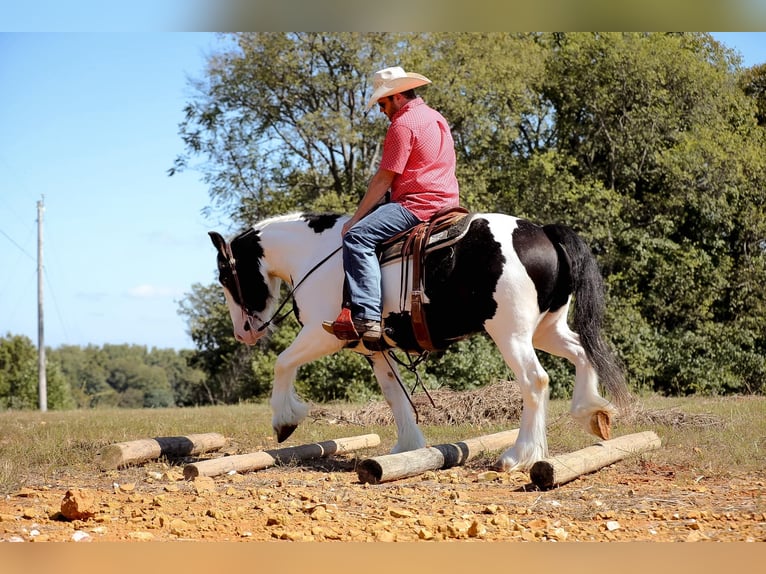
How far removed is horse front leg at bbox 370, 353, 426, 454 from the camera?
7.11 meters

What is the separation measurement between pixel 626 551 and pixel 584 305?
9.62ft

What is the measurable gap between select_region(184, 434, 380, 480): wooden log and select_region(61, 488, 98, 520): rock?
1.46 m

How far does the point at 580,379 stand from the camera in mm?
6426

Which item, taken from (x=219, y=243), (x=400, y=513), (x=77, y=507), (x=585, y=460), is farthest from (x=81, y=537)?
(x=219, y=243)

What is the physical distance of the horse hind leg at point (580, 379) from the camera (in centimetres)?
636

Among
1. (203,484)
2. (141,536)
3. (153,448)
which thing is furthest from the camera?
(153,448)

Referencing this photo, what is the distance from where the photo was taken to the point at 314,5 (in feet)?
16.7

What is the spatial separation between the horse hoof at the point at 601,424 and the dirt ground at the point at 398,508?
267 mm

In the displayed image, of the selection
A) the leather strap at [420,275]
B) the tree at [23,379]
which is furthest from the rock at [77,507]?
the tree at [23,379]

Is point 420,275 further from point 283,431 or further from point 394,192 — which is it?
point 283,431

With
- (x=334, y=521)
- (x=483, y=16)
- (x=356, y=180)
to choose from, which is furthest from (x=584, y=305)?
(x=356, y=180)

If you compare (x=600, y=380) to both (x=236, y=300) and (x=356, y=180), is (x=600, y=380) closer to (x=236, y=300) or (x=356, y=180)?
(x=236, y=300)

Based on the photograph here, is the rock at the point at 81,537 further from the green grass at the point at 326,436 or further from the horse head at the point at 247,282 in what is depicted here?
the horse head at the point at 247,282

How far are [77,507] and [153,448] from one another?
2524 millimetres
